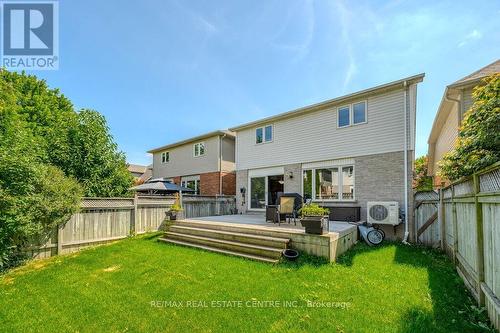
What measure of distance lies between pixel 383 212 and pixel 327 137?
3.80 m

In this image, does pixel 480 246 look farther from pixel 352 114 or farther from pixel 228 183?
pixel 228 183

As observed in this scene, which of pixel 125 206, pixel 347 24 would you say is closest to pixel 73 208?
pixel 125 206

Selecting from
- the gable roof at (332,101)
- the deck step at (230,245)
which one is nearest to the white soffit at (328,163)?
the gable roof at (332,101)

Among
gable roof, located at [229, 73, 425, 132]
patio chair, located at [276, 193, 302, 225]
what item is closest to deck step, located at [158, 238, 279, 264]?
patio chair, located at [276, 193, 302, 225]

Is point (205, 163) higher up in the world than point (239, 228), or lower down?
higher up

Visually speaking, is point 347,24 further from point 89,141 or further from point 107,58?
point 89,141

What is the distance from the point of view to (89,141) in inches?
448

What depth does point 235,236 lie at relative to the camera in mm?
6914

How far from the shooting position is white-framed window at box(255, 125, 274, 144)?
501 inches

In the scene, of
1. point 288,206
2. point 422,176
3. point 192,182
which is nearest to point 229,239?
point 288,206

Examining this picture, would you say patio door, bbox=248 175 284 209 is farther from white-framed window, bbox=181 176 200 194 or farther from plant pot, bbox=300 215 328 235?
plant pot, bbox=300 215 328 235

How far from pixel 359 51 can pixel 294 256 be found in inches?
303

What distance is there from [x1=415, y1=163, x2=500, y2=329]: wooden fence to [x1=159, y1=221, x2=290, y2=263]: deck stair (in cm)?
340

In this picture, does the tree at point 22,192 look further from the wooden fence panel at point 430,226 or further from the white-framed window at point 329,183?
the wooden fence panel at point 430,226
